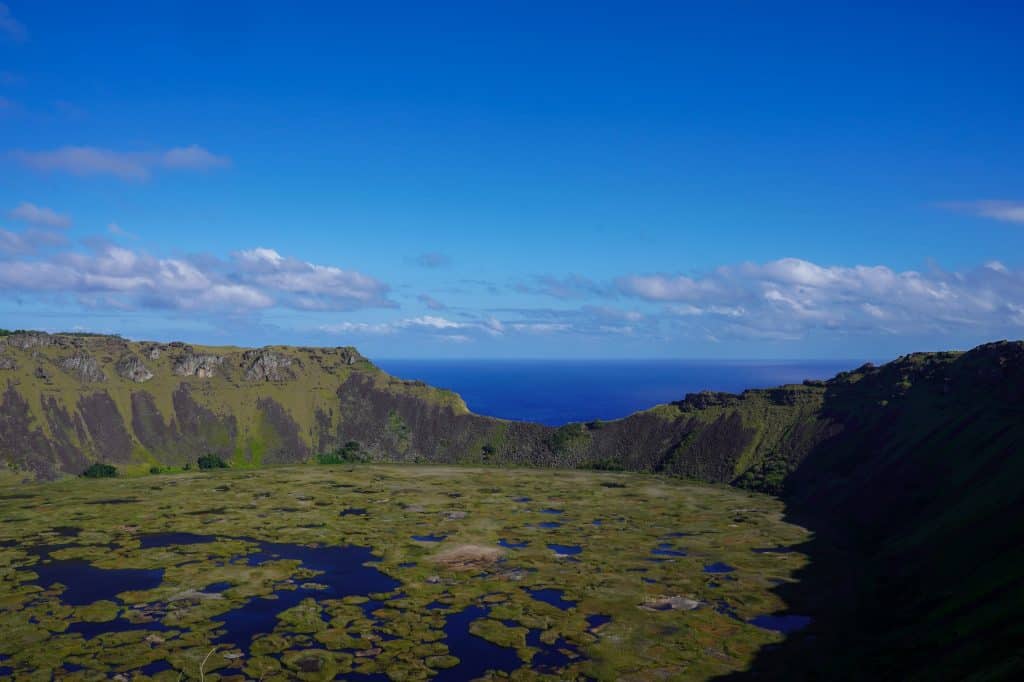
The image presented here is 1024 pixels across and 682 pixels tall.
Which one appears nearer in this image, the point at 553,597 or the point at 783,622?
the point at 783,622

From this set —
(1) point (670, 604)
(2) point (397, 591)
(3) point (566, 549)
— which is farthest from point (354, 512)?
(1) point (670, 604)

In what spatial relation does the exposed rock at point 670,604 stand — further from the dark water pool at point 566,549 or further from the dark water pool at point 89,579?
the dark water pool at point 89,579

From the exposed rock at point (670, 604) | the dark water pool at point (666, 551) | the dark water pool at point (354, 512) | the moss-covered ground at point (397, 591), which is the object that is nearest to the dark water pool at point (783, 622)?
the moss-covered ground at point (397, 591)

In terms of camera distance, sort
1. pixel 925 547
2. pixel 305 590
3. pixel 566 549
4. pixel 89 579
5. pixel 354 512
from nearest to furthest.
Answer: pixel 305 590 → pixel 89 579 → pixel 925 547 → pixel 566 549 → pixel 354 512

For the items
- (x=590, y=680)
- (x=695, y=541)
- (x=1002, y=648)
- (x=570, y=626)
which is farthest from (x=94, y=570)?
(x=1002, y=648)

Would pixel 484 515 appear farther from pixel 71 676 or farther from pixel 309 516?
pixel 71 676

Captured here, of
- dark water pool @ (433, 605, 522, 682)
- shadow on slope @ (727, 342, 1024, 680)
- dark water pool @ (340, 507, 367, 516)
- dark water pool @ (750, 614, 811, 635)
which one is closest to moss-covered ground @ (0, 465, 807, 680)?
dark water pool @ (433, 605, 522, 682)

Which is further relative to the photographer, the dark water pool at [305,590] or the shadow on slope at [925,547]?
the dark water pool at [305,590]

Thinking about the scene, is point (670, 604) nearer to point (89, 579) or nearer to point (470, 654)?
point (470, 654)
